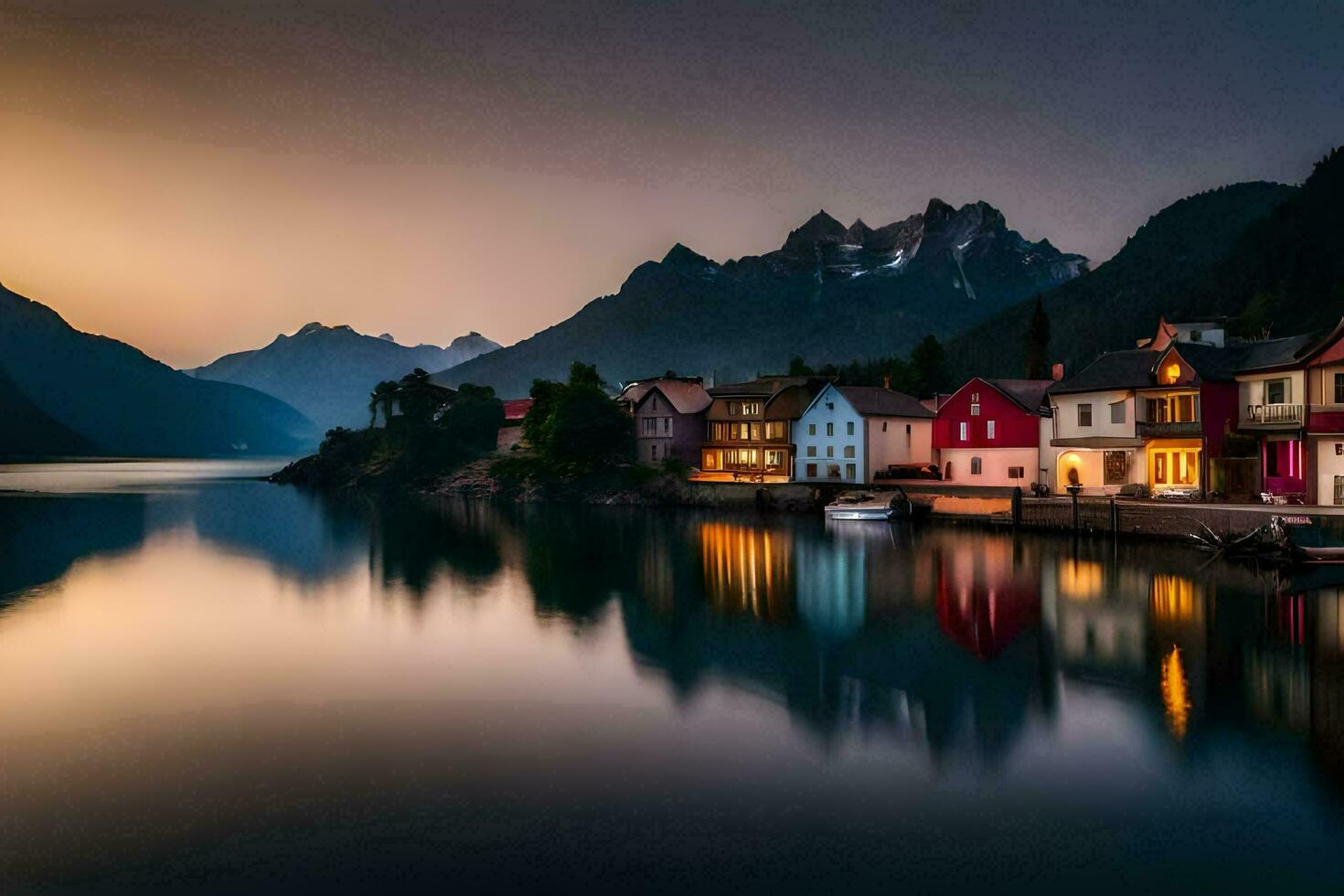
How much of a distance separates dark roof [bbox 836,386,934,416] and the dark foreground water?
34.4m

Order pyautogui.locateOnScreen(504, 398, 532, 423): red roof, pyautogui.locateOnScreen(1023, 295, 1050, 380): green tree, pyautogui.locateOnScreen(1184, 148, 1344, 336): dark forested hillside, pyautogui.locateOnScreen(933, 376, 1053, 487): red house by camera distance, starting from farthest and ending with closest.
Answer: pyautogui.locateOnScreen(504, 398, 532, 423): red roof, pyautogui.locateOnScreen(1184, 148, 1344, 336): dark forested hillside, pyautogui.locateOnScreen(1023, 295, 1050, 380): green tree, pyautogui.locateOnScreen(933, 376, 1053, 487): red house

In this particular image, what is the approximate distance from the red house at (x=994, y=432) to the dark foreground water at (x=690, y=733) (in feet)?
80.4

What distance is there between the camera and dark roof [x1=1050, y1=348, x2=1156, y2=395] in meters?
58.9

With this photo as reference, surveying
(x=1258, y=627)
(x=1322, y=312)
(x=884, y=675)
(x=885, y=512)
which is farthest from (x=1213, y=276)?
(x=884, y=675)

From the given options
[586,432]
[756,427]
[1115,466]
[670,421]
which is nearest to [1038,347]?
[756,427]

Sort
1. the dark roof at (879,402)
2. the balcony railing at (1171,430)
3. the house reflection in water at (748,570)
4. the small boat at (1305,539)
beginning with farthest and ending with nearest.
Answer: the dark roof at (879,402) < the balcony railing at (1171,430) < the small boat at (1305,539) < the house reflection in water at (748,570)

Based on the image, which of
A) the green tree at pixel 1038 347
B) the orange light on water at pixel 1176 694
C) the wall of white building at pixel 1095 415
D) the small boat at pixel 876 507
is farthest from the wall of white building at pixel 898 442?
the orange light on water at pixel 1176 694

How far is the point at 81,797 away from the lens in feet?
55.8

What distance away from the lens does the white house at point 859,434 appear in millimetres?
78312

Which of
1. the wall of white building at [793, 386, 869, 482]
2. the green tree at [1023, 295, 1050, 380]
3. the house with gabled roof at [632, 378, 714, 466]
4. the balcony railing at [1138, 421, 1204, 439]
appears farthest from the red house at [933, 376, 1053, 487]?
the green tree at [1023, 295, 1050, 380]

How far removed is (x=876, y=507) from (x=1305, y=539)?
1182 inches

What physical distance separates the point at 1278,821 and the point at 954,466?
198ft

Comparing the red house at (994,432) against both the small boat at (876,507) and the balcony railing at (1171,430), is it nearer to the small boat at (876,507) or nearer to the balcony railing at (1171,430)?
the small boat at (876,507)

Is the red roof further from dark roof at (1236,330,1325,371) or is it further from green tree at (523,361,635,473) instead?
dark roof at (1236,330,1325,371)
